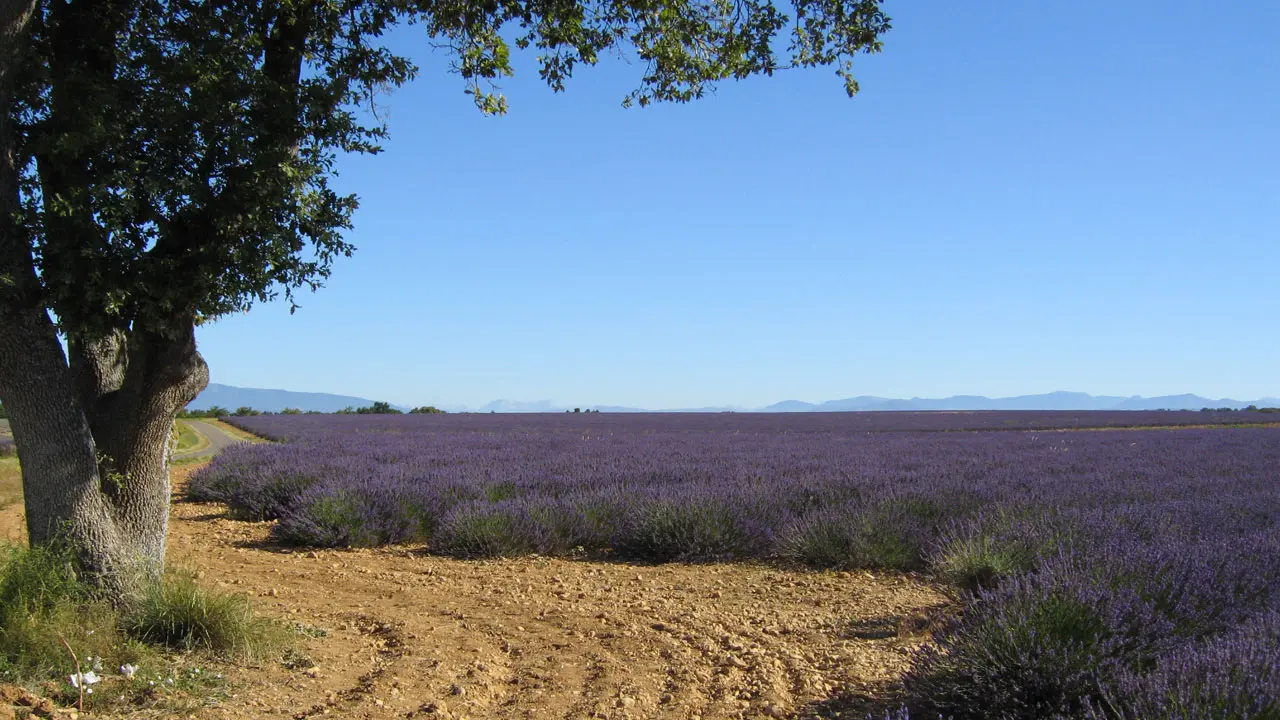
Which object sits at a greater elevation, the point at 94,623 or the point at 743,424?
the point at 94,623

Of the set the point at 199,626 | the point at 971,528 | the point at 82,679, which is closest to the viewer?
the point at 82,679

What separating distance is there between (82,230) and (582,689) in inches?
121

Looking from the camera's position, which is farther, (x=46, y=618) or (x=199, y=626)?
(x=199, y=626)

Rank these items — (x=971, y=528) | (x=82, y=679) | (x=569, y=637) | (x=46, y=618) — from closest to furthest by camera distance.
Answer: (x=82, y=679), (x=46, y=618), (x=569, y=637), (x=971, y=528)

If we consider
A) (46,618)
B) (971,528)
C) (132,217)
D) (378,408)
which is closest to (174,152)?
(132,217)

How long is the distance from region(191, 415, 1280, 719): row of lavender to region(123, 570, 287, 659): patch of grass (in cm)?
294

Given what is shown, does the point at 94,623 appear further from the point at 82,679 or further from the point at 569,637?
Result: the point at 569,637

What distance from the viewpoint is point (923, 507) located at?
802cm

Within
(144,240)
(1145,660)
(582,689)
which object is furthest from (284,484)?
(1145,660)

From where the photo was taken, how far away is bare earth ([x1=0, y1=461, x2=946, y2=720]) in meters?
3.69

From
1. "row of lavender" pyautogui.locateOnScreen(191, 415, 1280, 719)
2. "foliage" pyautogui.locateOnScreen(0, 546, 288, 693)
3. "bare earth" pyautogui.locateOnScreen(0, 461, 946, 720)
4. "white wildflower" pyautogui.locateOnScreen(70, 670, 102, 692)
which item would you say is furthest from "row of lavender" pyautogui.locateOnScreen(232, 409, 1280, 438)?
"white wildflower" pyautogui.locateOnScreen(70, 670, 102, 692)

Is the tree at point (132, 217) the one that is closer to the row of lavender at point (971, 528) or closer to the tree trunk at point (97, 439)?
the tree trunk at point (97, 439)

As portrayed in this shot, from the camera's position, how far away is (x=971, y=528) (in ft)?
20.5

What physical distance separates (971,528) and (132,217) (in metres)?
5.58
